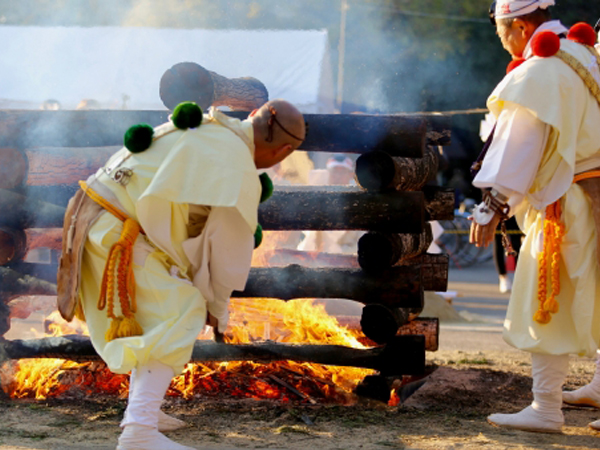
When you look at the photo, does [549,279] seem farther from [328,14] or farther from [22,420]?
[328,14]

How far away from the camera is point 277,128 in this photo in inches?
148

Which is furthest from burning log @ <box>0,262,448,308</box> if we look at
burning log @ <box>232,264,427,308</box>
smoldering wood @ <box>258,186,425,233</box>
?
smoldering wood @ <box>258,186,425,233</box>

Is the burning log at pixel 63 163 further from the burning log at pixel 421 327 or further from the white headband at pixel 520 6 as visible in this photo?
A: the white headband at pixel 520 6

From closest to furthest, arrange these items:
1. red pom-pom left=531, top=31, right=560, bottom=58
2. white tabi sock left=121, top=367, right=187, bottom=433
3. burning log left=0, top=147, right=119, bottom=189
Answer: white tabi sock left=121, top=367, right=187, bottom=433
red pom-pom left=531, top=31, right=560, bottom=58
burning log left=0, top=147, right=119, bottom=189

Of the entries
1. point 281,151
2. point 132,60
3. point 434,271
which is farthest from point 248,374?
point 132,60

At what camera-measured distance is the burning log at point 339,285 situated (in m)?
5.19

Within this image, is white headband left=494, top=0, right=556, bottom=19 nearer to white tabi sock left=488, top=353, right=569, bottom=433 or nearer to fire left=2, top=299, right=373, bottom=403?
white tabi sock left=488, top=353, right=569, bottom=433

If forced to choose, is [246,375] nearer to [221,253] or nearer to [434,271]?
[434,271]

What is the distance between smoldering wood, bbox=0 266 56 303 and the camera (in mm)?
5320

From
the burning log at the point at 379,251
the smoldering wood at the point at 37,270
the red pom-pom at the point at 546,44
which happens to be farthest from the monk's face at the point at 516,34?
the smoldering wood at the point at 37,270

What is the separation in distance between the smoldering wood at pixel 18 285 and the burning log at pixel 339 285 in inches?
53.3

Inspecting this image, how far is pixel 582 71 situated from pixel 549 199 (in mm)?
767

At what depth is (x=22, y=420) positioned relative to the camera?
4.55 metres

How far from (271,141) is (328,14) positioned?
9303 millimetres
